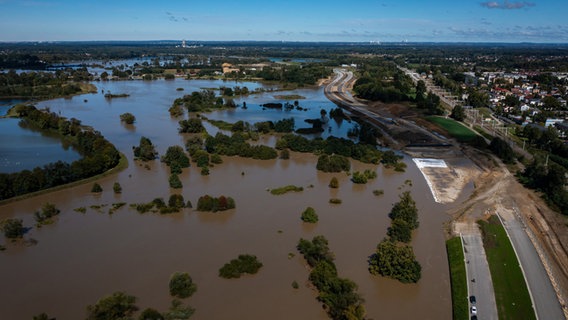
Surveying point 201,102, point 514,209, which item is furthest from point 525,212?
point 201,102

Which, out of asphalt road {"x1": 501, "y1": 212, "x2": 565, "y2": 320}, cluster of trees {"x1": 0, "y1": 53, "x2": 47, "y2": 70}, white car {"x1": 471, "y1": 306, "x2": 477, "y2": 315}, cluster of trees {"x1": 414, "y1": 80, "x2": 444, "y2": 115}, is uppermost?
cluster of trees {"x1": 0, "y1": 53, "x2": 47, "y2": 70}

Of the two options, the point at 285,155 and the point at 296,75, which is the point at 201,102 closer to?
the point at 285,155

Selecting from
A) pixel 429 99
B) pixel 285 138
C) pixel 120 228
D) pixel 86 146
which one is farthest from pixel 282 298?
pixel 429 99

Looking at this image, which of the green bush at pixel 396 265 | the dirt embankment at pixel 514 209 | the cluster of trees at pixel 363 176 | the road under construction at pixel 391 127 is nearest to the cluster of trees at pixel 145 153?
the cluster of trees at pixel 363 176

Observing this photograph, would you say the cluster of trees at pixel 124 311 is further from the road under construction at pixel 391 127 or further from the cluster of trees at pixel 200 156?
the road under construction at pixel 391 127

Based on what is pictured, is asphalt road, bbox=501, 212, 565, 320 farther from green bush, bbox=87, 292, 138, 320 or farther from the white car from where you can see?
green bush, bbox=87, 292, 138, 320

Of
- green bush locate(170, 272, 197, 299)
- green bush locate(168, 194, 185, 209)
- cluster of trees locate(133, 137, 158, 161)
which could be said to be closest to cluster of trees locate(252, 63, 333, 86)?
cluster of trees locate(133, 137, 158, 161)

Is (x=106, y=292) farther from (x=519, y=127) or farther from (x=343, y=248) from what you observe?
(x=519, y=127)
